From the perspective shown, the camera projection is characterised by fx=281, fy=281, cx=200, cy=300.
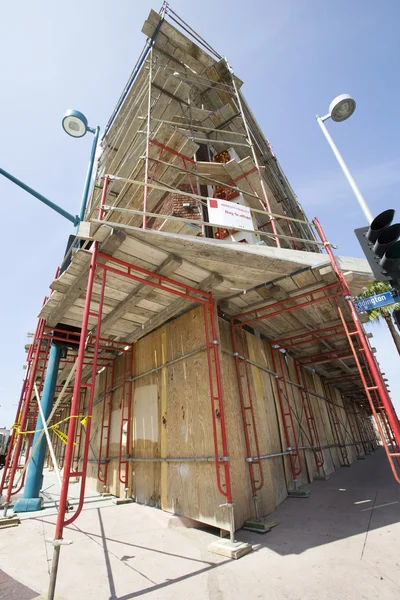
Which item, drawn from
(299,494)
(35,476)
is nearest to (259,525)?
(299,494)

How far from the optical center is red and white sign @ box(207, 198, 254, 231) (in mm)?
5523

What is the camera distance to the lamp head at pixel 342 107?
6.85 m

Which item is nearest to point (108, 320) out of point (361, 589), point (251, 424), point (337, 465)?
point (251, 424)

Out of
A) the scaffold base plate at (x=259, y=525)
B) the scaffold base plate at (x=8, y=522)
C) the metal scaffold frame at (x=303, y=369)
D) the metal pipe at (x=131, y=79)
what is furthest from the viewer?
the metal pipe at (x=131, y=79)

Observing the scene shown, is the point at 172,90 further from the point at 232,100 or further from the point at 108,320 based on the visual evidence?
the point at 108,320

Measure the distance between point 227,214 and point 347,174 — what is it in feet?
10.5

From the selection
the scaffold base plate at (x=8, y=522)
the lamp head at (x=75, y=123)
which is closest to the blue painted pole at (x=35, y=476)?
the scaffold base plate at (x=8, y=522)

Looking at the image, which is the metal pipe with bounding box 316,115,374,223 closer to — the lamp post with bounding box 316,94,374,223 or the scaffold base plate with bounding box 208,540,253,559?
the lamp post with bounding box 316,94,374,223

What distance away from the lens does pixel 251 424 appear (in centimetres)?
675

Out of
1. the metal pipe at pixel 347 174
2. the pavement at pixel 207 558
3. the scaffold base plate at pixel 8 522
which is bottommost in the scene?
the pavement at pixel 207 558

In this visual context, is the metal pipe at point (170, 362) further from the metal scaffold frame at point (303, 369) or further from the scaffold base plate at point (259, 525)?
the scaffold base plate at point (259, 525)

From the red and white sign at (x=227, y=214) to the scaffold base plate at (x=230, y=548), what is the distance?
17.3 feet

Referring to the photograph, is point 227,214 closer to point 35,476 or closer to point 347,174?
point 347,174

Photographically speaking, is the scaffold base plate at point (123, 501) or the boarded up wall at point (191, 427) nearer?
the boarded up wall at point (191, 427)
